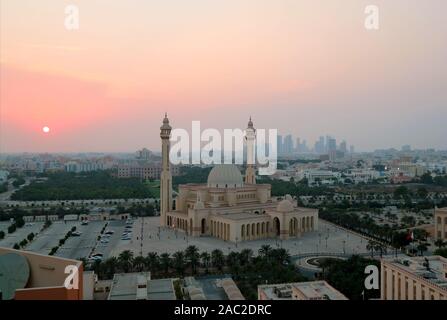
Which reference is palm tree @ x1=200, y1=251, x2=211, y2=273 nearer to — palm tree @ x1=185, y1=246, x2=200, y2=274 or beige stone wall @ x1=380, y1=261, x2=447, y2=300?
palm tree @ x1=185, y1=246, x2=200, y2=274

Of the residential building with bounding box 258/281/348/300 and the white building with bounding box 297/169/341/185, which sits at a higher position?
the white building with bounding box 297/169/341/185

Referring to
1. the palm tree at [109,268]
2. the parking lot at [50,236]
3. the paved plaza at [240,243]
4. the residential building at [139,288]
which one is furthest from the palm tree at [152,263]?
the parking lot at [50,236]

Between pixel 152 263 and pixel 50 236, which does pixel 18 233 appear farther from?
pixel 152 263

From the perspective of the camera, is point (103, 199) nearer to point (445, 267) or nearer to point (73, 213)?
point (73, 213)

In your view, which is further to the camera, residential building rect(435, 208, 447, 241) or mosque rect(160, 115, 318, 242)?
mosque rect(160, 115, 318, 242)

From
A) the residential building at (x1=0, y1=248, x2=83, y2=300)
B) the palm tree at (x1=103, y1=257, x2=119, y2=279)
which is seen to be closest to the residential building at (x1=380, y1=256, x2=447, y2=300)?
the residential building at (x1=0, y1=248, x2=83, y2=300)

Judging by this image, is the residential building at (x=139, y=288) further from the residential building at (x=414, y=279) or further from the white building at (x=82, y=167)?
the white building at (x=82, y=167)
